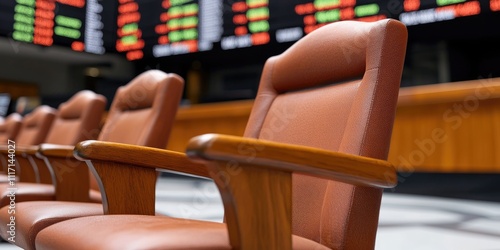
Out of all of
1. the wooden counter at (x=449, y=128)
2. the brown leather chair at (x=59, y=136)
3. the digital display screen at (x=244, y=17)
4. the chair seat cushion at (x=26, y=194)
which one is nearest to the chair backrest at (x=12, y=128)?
the brown leather chair at (x=59, y=136)

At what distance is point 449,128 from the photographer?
3.46m

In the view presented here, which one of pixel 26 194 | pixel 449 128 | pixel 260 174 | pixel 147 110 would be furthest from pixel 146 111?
pixel 449 128

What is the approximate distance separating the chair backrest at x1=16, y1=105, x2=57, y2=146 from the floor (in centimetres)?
88

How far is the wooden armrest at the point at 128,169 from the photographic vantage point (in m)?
1.15

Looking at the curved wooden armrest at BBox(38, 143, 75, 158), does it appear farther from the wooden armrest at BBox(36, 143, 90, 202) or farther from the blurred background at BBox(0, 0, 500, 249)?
the blurred background at BBox(0, 0, 500, 249)

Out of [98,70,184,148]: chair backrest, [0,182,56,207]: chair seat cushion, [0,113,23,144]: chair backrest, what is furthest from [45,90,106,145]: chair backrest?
[0,113,23,144]: chair backrest

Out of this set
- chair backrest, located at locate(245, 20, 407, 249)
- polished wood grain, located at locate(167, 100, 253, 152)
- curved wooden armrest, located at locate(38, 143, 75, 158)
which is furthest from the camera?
polished wood grain, located at locate(167, 100, 253, 152)

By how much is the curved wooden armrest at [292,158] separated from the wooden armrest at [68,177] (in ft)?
3.87

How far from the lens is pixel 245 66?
27.0 ft

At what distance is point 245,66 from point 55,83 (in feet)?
11.2

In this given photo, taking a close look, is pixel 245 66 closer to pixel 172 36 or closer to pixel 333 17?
pixel 172 36

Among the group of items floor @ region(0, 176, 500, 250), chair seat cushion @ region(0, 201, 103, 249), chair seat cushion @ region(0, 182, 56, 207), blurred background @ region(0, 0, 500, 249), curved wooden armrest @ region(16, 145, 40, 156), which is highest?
blurred background @ region(0, 0, 500, 249)

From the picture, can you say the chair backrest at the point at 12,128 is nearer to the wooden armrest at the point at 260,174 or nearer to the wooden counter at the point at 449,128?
the wooden counter at the point at 449,128

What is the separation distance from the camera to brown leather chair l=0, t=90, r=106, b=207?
1794 millimetres
